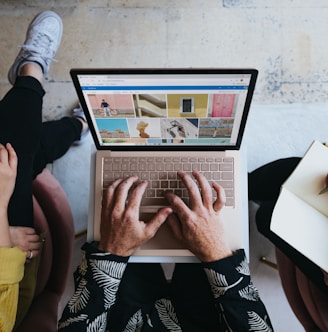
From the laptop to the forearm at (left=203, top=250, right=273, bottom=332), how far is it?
98mm

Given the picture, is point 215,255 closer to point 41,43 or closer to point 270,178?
point 270,178

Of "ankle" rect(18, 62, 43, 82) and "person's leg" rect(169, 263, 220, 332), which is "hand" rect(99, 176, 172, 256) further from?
"ankle" rect(18, 62, 43, 82)

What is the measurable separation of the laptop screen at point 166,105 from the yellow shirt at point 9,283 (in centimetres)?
34

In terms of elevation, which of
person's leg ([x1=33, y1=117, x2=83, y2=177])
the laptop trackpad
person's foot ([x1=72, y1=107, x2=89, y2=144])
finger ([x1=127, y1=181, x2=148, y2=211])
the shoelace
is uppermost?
the shoelace

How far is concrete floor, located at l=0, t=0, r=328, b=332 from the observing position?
1.42 meters

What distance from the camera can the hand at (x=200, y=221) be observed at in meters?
0.80

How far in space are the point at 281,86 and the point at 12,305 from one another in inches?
50.0

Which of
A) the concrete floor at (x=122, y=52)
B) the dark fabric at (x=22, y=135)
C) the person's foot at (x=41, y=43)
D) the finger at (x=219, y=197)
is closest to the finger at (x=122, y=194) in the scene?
the finger at (x=219, y=197)

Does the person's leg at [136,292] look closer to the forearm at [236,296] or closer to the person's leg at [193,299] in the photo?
the person's leg at [193,299]

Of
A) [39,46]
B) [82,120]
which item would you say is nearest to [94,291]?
[82,120]

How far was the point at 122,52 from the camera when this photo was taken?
1.50 m

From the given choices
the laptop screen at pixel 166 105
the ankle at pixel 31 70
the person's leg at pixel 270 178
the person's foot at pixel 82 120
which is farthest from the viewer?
the person's foot at pixel 82 120

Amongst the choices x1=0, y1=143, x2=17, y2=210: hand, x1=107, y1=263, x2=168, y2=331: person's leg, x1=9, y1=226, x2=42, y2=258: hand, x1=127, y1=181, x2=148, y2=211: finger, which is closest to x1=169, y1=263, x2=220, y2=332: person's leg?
x1=107, y1=263, x2=168, y2=331: person's leg

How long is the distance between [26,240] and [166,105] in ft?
1.73
